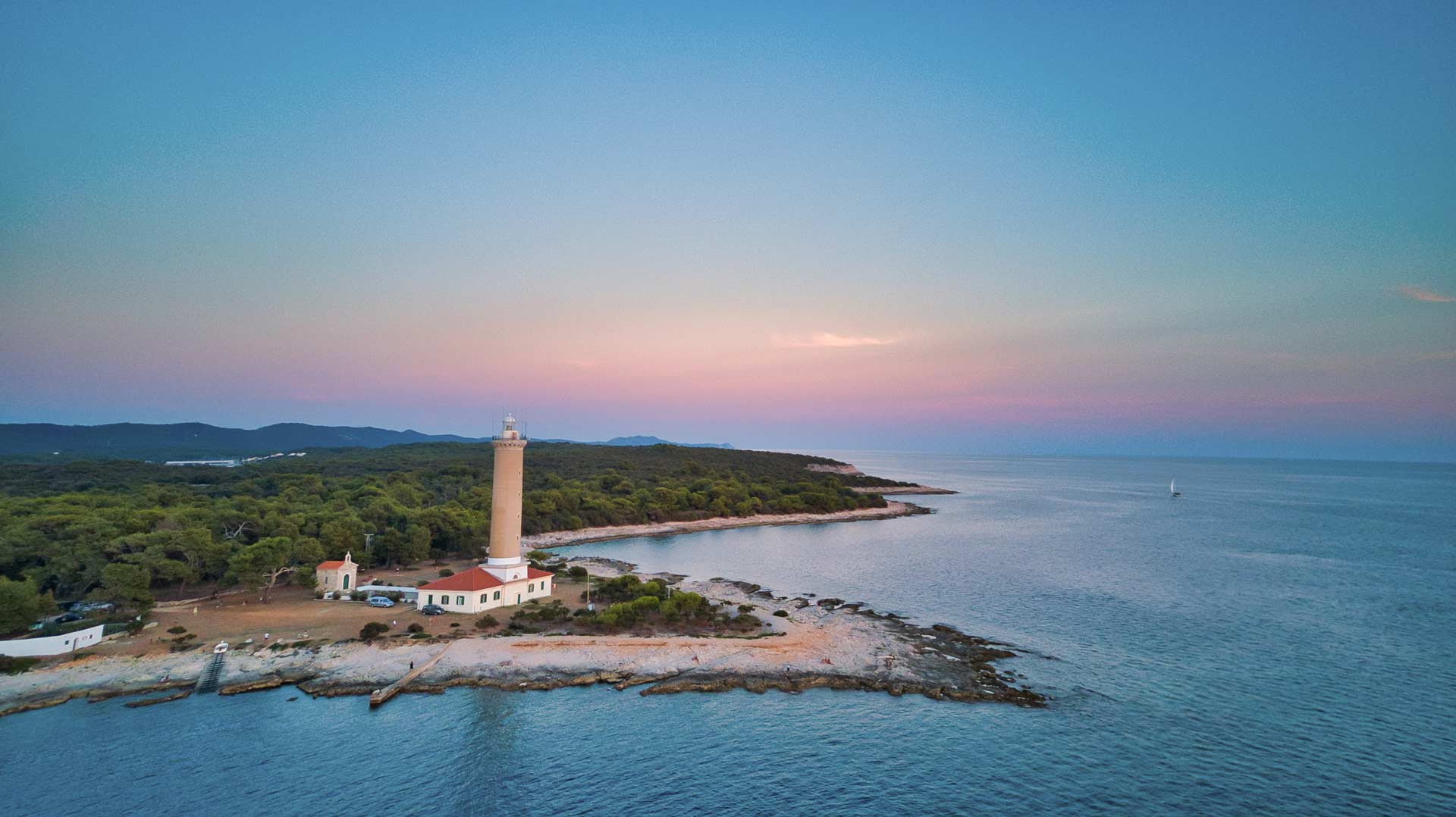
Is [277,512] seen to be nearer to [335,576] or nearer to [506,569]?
[335,576]

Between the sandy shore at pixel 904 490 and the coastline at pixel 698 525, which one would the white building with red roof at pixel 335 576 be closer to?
the coastline at pixel 698 525

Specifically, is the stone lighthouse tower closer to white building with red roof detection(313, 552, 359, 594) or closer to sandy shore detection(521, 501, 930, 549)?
white building with red roof detection(313, 552, 359, 594)

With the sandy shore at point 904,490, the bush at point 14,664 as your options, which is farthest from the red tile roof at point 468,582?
the sandy shore at point 904,490

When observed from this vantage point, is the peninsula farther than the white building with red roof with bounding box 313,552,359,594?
No

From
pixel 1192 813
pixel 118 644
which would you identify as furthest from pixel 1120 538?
pixel 118 644

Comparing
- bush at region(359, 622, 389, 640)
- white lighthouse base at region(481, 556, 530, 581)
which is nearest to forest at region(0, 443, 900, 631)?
bush at region(359, 622, 389, 640)
